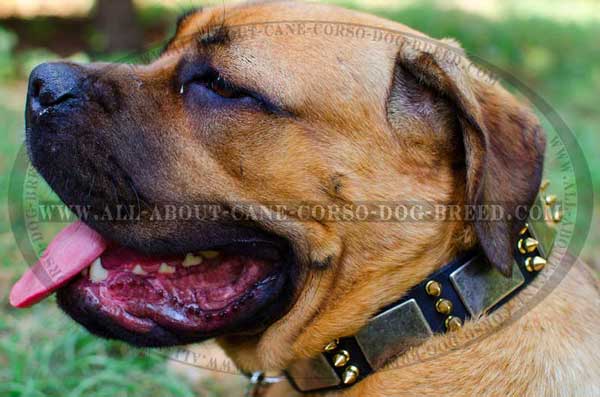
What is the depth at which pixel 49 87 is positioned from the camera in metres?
2.68

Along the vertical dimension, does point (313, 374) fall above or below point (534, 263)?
below

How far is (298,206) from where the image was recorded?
2.67 meters

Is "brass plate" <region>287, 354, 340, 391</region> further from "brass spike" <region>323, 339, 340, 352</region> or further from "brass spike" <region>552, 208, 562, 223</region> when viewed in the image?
"brass spike" <region>552, 208, 562, 223</region>

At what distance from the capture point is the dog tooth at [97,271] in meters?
2.88

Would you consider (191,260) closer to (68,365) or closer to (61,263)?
(61,263)

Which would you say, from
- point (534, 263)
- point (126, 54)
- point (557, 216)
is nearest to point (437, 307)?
point (534, 263)

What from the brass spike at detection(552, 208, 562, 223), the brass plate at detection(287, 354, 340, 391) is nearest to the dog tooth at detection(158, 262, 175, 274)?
the brass plate at detection(287, 354, 340, 391)

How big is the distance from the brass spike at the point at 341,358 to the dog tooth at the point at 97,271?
1.01 metres

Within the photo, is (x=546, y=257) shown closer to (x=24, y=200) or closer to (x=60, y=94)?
(x=60, y=94)

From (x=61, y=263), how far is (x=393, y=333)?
141 centimetres

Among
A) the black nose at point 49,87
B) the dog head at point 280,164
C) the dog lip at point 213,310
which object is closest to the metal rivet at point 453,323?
the dog head at point 280,164

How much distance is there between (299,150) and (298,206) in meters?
0.22

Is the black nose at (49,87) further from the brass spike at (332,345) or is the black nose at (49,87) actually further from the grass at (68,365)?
the grass at (68,365)

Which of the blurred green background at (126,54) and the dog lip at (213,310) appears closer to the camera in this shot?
the dog lip at (213,310)
